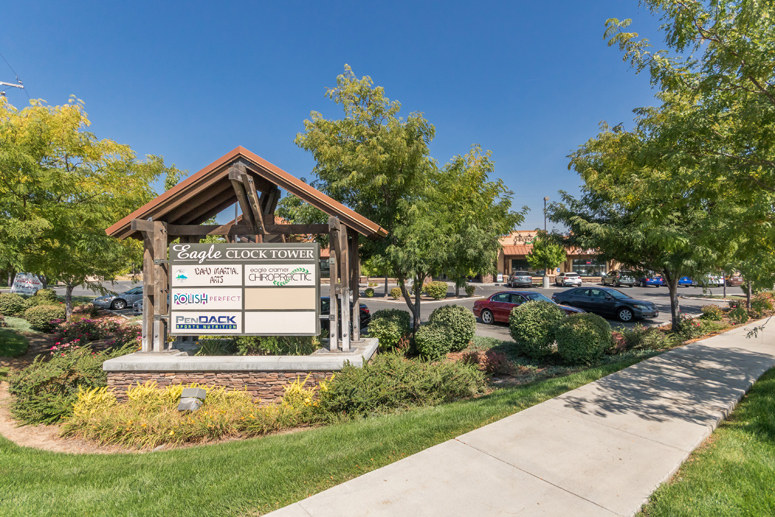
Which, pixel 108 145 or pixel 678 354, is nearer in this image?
pixel 678 354

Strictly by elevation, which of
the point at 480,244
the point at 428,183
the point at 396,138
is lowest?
the point at 480,244

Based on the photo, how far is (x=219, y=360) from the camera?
693cm

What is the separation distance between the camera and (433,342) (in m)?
9.75

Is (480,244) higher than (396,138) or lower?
lower

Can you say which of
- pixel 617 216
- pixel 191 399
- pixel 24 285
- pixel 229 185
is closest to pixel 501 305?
pixel 617 216

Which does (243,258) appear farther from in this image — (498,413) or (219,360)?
(498,413)

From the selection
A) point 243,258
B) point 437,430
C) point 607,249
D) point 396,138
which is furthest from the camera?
point 607,249

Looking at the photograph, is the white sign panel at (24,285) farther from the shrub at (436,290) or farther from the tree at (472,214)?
the tree at (472,214)

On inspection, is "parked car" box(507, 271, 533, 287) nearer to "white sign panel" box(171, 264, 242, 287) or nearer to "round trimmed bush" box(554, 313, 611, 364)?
"round trimmed bush" box(554, 313, 611, 364)

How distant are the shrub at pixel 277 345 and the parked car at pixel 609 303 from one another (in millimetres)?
13390

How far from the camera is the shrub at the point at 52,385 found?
6516 millimetres

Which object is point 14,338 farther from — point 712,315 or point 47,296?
point 712,315

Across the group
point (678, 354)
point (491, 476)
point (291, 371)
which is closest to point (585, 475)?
Answer: point (491, 476)

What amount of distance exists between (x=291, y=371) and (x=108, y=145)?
27.4 feet
